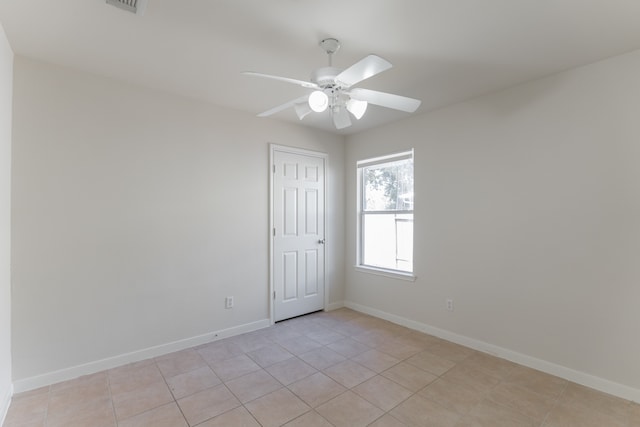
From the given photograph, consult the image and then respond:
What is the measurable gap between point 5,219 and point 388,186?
12.1ft

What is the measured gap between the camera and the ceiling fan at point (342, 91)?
1.75 meters

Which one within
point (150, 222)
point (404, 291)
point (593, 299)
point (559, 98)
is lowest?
point (404, 291)

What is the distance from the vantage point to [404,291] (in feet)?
12.2

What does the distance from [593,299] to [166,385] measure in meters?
3.40

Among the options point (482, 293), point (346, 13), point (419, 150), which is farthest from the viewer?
point (419, 150)

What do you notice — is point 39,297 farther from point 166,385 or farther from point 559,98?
point 559,98

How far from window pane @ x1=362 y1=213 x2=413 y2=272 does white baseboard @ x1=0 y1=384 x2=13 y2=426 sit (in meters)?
3.62

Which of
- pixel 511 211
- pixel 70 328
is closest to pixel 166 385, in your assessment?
pixel 70 328

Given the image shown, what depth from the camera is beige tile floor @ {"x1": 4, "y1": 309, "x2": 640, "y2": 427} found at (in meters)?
2.01

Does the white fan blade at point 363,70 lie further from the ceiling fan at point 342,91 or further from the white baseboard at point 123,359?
the white baseboard at point 123,359

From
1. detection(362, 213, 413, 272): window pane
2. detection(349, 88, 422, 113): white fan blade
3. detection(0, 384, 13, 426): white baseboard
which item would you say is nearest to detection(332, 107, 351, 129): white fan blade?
detection(349, 88, 422, 113): white fan blade

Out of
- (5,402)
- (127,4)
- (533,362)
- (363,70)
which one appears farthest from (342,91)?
(5,402)

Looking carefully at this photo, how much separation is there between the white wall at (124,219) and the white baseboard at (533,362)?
1.82m

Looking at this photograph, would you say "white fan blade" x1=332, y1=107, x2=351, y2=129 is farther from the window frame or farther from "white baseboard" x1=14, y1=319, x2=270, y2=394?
"white baseboard" x1=14, y1=319, x2=270, y2=394
